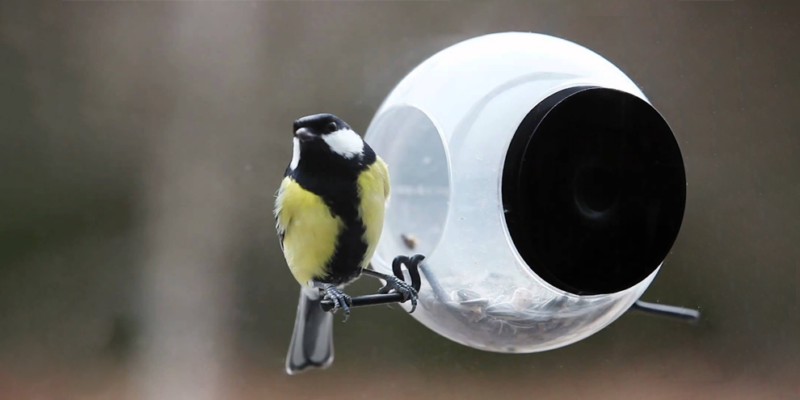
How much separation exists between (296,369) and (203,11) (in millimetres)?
→ 913

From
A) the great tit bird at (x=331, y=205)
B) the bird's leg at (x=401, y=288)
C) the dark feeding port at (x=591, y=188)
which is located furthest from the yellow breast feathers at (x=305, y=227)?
the dark feeding port at (x=591, y=188)

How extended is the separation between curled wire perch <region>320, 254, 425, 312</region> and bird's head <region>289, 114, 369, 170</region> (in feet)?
0.57

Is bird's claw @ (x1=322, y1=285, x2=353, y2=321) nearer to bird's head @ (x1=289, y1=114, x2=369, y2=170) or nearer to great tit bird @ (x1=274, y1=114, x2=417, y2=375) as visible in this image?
great tit bird @ (x1=274, y1=114, x2=417, y2=375)

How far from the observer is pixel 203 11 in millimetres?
1378

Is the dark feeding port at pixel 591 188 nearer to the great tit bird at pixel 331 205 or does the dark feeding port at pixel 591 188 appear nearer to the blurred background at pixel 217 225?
the great tit bird at pixel 331 205

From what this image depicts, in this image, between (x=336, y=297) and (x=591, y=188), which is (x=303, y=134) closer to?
(x=336, y=297)

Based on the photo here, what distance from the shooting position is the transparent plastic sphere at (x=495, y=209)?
0.74 meters

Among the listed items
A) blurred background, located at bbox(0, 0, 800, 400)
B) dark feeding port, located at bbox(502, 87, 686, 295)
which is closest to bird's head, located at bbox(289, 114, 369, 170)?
dark feeding port, located at bbox(502, 87, 686, 295)

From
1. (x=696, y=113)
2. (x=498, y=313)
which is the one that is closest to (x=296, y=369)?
(x=498, y=313)

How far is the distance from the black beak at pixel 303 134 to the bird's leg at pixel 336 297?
0.77ft

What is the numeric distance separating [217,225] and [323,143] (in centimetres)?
72

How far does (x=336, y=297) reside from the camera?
31.8 inches

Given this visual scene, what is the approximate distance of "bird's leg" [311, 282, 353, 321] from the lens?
78 centimetres

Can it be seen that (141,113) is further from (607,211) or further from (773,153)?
(773,153)
